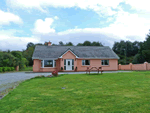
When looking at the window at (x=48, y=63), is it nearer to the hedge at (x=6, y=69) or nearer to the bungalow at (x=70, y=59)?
the bungalow at (x=70, y=59)

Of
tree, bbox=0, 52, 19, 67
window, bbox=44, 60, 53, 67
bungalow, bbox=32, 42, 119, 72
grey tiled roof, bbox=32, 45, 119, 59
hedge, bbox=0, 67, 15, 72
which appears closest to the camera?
hedge, bbox=0, 67, 15, 72

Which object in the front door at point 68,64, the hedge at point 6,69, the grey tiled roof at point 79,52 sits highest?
the grey tiled roof at point 79,52

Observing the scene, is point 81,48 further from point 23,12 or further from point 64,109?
point 64,109

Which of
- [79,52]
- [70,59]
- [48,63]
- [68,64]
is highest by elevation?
[79,52]

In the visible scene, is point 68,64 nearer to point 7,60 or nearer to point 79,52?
point 79,52

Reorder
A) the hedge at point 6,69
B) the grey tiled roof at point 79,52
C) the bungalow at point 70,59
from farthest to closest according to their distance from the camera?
the grey tiled roof at point 79,52 → the bungalow at point 70,59 → the hedge at point 6,69

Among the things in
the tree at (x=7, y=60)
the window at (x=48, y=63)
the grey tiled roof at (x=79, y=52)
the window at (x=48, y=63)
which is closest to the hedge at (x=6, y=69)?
the tree at (x=7, y=60)

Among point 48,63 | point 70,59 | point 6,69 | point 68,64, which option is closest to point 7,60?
point 6,69

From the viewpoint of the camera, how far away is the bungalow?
98.1 ft

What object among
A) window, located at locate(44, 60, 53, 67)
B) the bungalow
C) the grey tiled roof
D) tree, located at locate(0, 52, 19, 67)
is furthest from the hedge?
window, located at locate(44, 60, 53, 67)

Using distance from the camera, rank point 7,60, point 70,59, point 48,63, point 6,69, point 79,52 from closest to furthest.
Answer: point 6,69 → point 70,59 → point 48,63 → point 7,60 → point 79,52

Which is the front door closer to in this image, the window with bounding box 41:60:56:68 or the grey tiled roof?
the grey tiled roof

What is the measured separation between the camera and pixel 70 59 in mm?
30250

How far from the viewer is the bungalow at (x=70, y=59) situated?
29.9 meters
